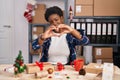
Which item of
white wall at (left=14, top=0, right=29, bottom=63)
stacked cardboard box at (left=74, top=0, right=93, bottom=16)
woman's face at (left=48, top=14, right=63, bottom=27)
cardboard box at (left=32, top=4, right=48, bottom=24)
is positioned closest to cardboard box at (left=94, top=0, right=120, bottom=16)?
stacked cardboard box at (left=74, top=0, right=93, bottom=16)

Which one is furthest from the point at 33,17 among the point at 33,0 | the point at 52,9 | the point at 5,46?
the point at 52,9

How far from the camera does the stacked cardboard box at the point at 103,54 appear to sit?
3.52m

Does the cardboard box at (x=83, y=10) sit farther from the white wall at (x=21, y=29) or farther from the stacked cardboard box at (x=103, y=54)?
the white wall at (x=21, y=29)

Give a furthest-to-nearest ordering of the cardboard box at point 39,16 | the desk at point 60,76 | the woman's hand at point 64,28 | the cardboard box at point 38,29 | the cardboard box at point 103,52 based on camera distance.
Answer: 1. the cardboard box at point 38,29
2. the cardboard box at point 39,16
3. the cardboard box at point 103,52
4. the woman's hand at point 64,28
5. the desk at point 60,76

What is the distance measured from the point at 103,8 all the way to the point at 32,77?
236cm

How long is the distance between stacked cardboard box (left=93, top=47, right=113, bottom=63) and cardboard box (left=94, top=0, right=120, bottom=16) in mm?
579

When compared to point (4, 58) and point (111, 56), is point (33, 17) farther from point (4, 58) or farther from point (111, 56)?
point (111, 56)

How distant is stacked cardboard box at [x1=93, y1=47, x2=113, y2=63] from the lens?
11.5 ft

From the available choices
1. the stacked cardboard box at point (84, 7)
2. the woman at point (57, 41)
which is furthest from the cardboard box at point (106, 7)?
the woman at point (57, 41)

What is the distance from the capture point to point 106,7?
3.56m

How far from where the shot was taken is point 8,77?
4.99 ft

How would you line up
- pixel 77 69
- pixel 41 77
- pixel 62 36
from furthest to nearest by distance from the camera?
pixel 62 36
pixel 77 69
pixel 41 77

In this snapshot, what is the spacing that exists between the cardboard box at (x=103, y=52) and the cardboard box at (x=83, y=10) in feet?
1.95

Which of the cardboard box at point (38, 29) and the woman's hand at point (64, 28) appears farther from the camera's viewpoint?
the cardboard box at point (38, 29)
